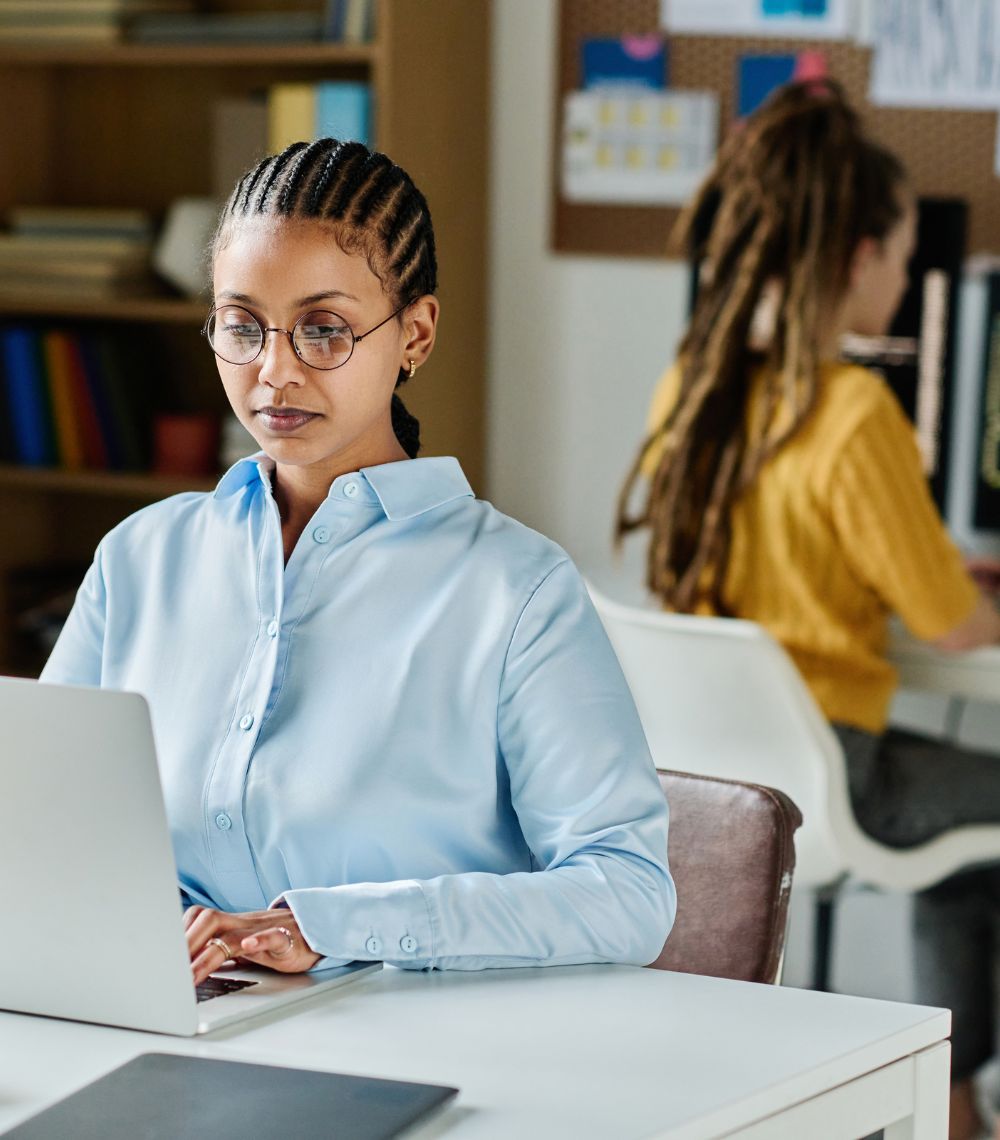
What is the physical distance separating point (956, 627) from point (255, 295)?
Answer: 4.53 ft

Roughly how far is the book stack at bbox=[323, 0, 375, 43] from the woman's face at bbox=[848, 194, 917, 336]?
0.96 metres

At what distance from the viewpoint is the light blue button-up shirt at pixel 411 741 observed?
1.12 meters

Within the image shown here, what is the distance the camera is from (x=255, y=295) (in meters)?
1.20

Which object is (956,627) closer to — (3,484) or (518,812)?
(518,812)

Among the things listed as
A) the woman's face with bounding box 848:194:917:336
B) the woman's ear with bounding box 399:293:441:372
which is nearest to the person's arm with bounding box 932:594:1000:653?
the woman's face with bounding box 848:194:917:336

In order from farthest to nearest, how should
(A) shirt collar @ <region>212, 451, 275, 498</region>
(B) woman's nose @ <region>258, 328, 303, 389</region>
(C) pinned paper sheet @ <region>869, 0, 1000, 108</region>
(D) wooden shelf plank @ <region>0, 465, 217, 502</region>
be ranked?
(D) wooden shelf plank @ <region>0, 465, 217, 502</region> → (C) pinned paper sheet @ <region>869, 0, 1000, 108</region> → (A) shirt collar @ <region>212, 451, 275, 498</region> → (B) woman's nose @ <region>258, 328, 303, 389</region>

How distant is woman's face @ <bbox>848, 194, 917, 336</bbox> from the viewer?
2.43 metres

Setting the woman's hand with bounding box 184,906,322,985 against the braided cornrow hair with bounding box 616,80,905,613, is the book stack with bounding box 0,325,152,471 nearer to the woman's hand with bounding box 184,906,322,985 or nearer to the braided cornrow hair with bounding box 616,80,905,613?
the braided cornrow hair with bounding box 616,80,905,613

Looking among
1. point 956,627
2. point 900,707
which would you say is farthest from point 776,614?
point 900,707

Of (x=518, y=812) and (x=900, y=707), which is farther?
(x=900, y=707)

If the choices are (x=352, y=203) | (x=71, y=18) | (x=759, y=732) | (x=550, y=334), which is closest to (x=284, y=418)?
(x=352, y=203)

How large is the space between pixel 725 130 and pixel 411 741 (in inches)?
83.8

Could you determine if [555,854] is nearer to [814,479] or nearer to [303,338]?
[303,338]

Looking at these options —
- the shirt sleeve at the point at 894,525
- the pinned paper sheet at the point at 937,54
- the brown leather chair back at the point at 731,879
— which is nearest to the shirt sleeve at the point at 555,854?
the brown leather chair back at the point at 731,879
